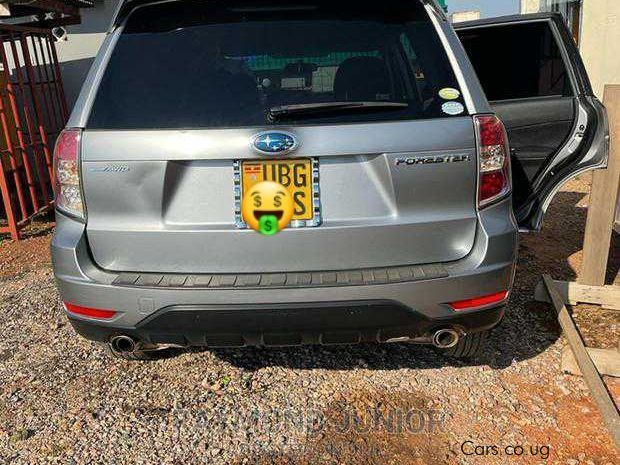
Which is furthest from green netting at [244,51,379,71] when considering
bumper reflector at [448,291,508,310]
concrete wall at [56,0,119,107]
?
concrete wall at [56,0,119,107]

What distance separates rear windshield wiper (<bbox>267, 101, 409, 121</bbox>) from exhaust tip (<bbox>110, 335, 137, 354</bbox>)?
113 cm

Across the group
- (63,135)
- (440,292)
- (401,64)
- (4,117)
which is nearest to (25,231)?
(4,117)

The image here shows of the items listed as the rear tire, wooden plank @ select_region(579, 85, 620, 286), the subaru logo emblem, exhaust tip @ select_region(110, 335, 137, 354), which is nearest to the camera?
the subaru logo emblem

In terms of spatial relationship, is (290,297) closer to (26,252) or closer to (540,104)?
(540,104)

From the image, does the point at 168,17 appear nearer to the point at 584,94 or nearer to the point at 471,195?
the point at 471,195

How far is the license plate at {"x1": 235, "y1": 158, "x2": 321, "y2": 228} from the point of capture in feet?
6.60

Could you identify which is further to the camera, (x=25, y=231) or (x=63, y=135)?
(x=25, y=231)

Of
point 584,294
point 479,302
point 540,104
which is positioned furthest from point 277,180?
point 584,294

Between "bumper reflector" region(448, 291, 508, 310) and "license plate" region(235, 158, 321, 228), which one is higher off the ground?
"license plate" region(235, 158, 321, 228)

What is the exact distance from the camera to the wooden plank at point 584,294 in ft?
11.4

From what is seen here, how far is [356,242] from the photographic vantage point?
2072 millimetres

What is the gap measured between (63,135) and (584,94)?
3212mm

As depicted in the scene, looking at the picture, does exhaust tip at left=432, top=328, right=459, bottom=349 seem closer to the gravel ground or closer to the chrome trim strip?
the gravel ground

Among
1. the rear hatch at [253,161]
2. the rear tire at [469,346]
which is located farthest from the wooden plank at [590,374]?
the rear hatch at [253,161]
